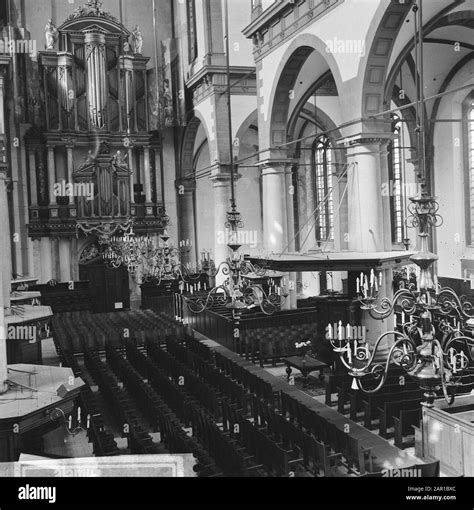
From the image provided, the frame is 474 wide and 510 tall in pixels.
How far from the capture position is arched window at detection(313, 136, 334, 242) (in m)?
24.8

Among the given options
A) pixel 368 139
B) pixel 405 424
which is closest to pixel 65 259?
pixel 368 139

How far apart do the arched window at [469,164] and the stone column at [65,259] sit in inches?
584

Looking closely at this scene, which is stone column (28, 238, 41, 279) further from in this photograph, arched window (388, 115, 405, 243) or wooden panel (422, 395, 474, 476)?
wooden panel (422, 395, 474, 476)

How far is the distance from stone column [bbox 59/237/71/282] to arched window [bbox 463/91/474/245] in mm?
14829

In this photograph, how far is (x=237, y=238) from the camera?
12.7m

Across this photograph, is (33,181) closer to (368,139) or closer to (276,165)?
(276,165)

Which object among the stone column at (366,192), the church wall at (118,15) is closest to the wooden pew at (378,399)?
the stone column at (366,192)

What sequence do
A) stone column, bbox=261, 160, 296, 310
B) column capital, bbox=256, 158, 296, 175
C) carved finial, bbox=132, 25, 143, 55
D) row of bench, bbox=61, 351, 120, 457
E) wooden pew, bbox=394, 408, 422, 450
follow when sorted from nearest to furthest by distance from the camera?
row of bench, bbox=61, 351, 120, 457 → wooden pew, bbox=394, 408, 422, 450 → column capital, bbox=256, 158, 296, 175 → stone column, bbox=261, 160, 296, 310 → carved finial, bbox=132, 25, 143, 55

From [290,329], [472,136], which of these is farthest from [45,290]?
[472,136]

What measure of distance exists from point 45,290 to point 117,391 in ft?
42.9

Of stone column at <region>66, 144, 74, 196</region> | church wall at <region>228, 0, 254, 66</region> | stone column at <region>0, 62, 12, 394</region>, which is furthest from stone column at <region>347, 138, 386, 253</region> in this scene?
stone column at <region>66, 144, 74, 196</region>

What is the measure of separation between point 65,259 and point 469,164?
1523 centimetres

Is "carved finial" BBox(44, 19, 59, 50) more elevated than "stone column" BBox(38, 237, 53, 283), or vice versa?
"carved finial" BBox(44, 19, 59, 50)

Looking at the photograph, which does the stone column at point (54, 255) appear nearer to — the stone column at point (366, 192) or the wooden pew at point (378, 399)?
the stone column at point (366, 192)
